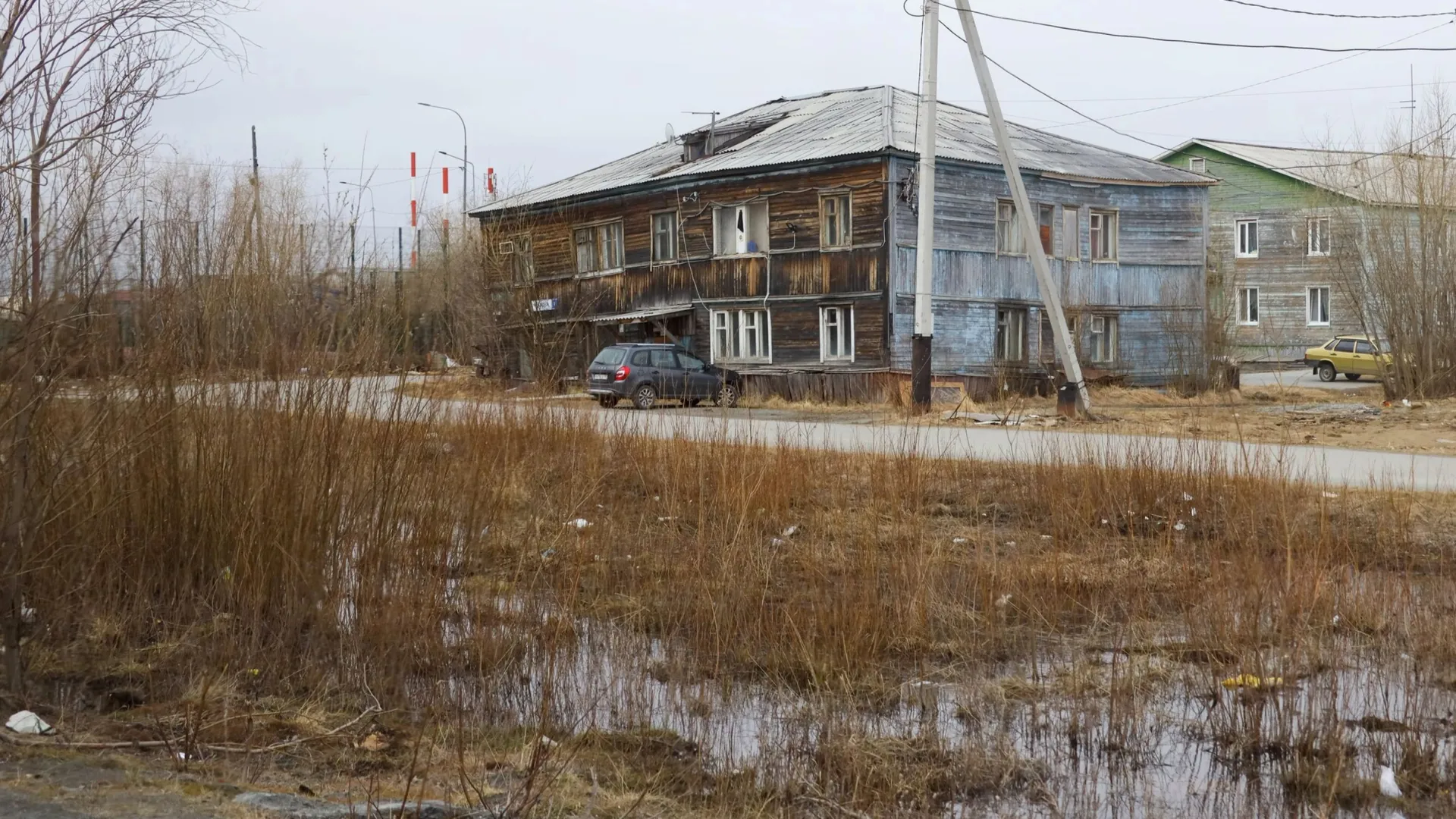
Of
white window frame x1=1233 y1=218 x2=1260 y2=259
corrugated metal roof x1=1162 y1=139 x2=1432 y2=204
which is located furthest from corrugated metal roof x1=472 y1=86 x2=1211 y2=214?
white window frame x1=1233 y1=218 x2=1260 y2=259

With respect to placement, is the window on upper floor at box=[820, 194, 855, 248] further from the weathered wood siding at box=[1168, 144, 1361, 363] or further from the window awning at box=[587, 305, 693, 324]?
the weathered wood siding at box=[1168, 144, 1361, 363]

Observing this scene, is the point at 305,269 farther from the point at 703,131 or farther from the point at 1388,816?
the point at 703,131

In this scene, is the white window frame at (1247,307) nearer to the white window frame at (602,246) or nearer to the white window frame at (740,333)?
the white window frame at (740,333)

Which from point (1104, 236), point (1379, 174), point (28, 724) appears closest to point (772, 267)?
point (1104, 236)

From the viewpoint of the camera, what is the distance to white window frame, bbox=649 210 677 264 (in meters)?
33.1

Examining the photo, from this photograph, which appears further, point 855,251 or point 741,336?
point 741,336

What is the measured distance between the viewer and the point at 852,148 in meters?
29.0

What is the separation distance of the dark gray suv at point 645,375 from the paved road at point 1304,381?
50.5 feet

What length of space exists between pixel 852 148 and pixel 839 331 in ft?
13.6

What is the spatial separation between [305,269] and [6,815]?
3.09 m

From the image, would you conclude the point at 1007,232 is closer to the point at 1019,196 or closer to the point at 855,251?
the point at 855,251

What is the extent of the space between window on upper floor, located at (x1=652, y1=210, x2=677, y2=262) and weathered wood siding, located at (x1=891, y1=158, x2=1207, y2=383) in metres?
6.80

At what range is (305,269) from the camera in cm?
628

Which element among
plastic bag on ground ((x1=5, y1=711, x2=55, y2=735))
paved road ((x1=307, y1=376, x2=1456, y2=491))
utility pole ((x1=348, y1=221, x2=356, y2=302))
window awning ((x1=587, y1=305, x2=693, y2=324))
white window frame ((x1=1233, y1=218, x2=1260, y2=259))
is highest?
white window frame ((x1=1233, y1=218, x2=1260, y2=259))
